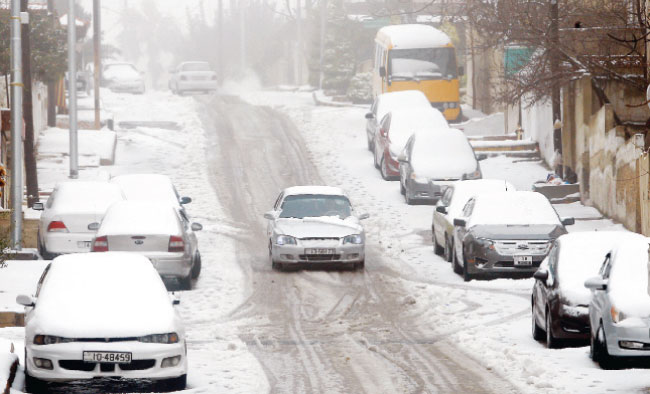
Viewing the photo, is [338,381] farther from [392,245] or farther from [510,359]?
[392,245]

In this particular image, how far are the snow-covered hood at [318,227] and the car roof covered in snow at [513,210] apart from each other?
2.27 m

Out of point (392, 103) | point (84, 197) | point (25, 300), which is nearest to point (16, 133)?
point (84, 197)

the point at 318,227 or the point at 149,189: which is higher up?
the point at 149,189

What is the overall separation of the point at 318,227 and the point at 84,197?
4532 millimetres

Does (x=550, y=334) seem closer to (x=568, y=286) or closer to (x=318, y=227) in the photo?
(x=568, y=286)

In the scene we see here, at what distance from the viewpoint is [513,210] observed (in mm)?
23688

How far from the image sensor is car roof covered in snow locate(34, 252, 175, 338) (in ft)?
44.5

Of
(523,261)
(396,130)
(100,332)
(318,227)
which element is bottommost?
(523,261)

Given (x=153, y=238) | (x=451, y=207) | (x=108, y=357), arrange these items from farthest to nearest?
(x=451, y=207) < (x=153, y=238) < (x=108, y=357)

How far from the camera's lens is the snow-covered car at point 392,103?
133ft

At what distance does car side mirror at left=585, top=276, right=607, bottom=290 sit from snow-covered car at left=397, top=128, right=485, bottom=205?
58.8 ft

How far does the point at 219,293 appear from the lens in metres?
22.5

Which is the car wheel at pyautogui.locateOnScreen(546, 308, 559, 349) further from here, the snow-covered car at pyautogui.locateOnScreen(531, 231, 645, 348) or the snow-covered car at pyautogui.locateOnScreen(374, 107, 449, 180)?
the snow-covered car at pyautogui.locateOnScreen(374, 107, 449, 180)

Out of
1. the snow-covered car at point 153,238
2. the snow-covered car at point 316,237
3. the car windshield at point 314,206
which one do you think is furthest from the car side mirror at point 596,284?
the car windshield at point 314,206
